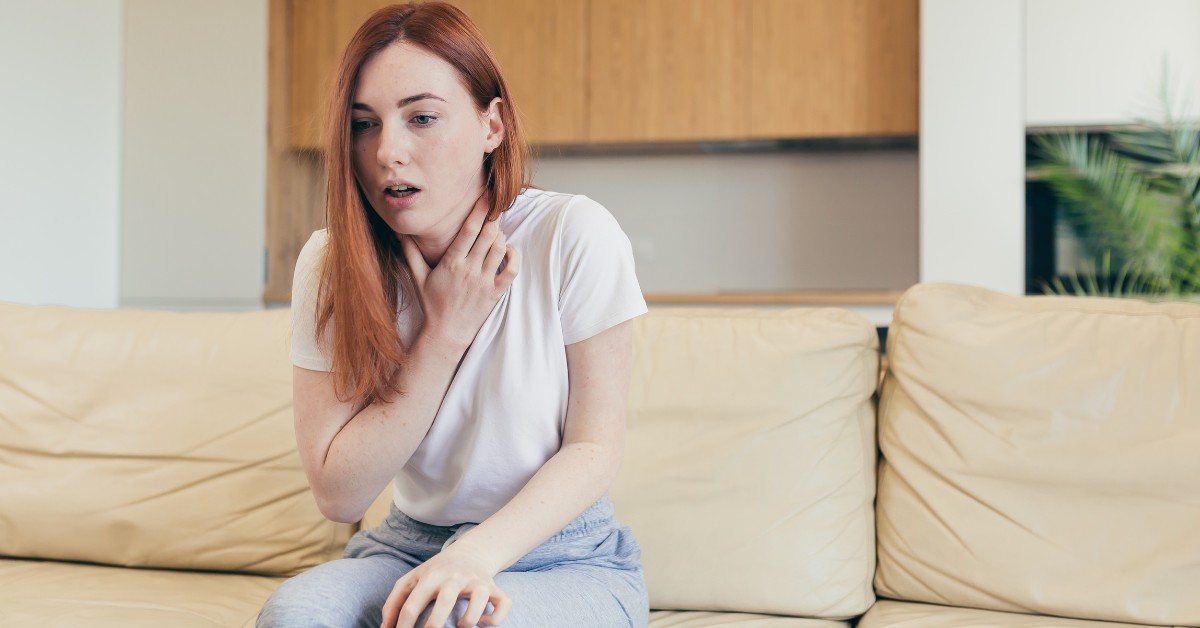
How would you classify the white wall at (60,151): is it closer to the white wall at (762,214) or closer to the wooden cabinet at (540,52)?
the wooden cabinet at (540,52)

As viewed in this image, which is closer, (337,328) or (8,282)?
(337,328)

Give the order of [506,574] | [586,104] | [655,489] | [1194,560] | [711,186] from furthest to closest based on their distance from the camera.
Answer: [711,186] < [586,104] < [655,489] < [1194,560] < [506,574]

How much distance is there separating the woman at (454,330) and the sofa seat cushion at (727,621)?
0.24 m

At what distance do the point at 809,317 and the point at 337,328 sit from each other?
0.76 metres

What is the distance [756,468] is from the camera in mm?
1534

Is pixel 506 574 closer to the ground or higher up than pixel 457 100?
closer to the ground

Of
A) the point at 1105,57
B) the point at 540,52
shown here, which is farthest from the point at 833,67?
the point at 540,52

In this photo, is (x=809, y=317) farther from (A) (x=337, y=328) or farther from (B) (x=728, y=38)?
(B) (x=728, y=38)

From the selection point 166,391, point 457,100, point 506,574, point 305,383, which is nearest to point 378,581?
point 506,574

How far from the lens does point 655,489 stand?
61.0 inches

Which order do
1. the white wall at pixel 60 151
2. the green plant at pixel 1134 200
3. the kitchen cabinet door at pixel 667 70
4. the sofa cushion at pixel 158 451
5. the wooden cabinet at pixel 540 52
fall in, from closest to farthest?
the sofa cushion at pixel 158 451, the green plant at pixel 1134 200, the white wall at pixel 60 151, the kitchen cabinet door at pixel 667 70, the wooden cabinet at pixel 540 52

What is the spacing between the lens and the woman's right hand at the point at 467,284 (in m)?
1.15

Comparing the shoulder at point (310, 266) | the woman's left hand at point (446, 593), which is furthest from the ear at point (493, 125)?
the woman's left hand at point (446, 593)

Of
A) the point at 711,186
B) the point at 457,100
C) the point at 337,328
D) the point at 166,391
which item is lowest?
the point at 166,391
